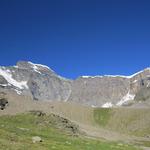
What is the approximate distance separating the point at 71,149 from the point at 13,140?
9545 mm

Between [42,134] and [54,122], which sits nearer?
[42,134]

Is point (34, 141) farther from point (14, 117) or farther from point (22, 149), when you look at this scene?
point (14, 117)

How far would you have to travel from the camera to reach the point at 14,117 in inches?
6565

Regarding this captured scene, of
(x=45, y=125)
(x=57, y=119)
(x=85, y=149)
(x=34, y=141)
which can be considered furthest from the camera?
(x=57, y=119)

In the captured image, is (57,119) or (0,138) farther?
(57,119)

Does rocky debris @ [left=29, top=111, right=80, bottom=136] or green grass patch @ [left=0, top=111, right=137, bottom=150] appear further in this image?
rocky debris @ [left=29, top=111, right=80, bottom=136]

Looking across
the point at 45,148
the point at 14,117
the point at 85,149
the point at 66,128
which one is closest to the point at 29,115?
the point at 14,117

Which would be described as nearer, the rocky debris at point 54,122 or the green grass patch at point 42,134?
the green grass patch at point 42,134

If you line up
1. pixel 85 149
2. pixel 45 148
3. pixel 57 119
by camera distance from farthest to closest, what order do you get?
pixel 57 119
pixel 85 149
pixel 45 148

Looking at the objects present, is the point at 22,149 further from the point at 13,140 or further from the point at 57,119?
the point at 57,119

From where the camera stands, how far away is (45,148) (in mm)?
54375

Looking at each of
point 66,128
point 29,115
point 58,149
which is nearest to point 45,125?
point 66,128

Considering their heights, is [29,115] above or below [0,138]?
above

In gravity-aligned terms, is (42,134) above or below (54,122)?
below
